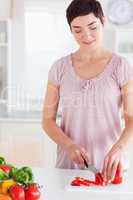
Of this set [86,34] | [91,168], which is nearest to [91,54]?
[86,34]

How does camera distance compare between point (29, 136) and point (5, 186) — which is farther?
point (29, 136)

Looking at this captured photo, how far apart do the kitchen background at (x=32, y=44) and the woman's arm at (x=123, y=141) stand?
1.92 meters

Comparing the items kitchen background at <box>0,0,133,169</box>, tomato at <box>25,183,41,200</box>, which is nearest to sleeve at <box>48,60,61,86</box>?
tomato at <box>25,183,41,200</box>

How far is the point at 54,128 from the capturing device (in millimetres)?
1809

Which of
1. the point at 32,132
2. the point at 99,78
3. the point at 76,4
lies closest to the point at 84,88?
the point at 99,78

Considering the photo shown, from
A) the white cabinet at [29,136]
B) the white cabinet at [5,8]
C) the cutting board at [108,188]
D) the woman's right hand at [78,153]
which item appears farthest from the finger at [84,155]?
the white cabinet at [5,8]

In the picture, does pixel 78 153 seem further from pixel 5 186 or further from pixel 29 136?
pixel 29 136

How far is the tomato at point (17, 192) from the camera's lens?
128 centimetres

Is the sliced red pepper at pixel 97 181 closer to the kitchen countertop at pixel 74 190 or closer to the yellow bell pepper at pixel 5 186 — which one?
the kitchen countertop at pixel 74 190

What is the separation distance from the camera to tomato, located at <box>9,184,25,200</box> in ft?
4.20

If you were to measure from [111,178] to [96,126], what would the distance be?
271 millimetres

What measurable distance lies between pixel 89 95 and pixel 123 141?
25 cm

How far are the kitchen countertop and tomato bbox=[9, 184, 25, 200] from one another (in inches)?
6.3

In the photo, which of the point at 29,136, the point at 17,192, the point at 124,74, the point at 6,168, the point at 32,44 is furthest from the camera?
the point at 32,44
